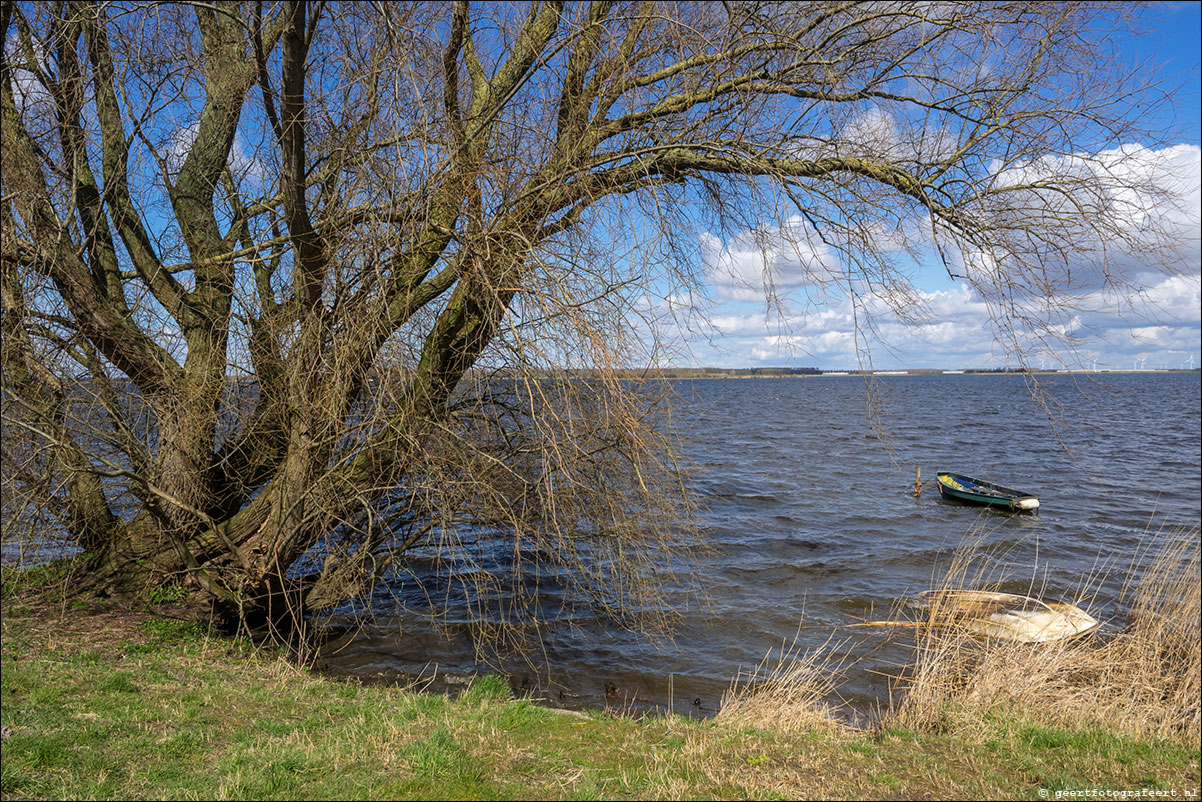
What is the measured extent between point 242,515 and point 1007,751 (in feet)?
25.8

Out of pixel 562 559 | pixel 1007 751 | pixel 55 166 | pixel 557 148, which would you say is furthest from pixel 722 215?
pixel 55 166

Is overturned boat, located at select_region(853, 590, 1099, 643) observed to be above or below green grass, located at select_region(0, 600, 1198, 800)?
below

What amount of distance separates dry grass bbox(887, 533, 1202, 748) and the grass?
28 mm

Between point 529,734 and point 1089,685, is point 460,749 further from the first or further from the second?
point 1089,685

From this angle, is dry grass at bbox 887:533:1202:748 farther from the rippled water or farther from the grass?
the rippled water

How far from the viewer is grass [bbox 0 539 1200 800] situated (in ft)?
14.0

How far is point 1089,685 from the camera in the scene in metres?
7.35

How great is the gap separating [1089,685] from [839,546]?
8.34 meters

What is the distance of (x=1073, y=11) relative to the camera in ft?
22.4

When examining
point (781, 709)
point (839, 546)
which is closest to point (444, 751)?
point (781, 709)

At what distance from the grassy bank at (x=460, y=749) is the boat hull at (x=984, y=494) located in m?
15.0

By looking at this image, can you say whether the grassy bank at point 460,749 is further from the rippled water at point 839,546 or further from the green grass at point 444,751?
the rippled water at point 839,546

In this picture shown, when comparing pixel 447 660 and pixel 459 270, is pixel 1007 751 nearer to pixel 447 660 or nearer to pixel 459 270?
pixel 459 270

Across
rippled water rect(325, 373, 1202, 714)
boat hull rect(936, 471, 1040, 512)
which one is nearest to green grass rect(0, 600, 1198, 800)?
rippled water rect(325, 373, 1202, 714)
